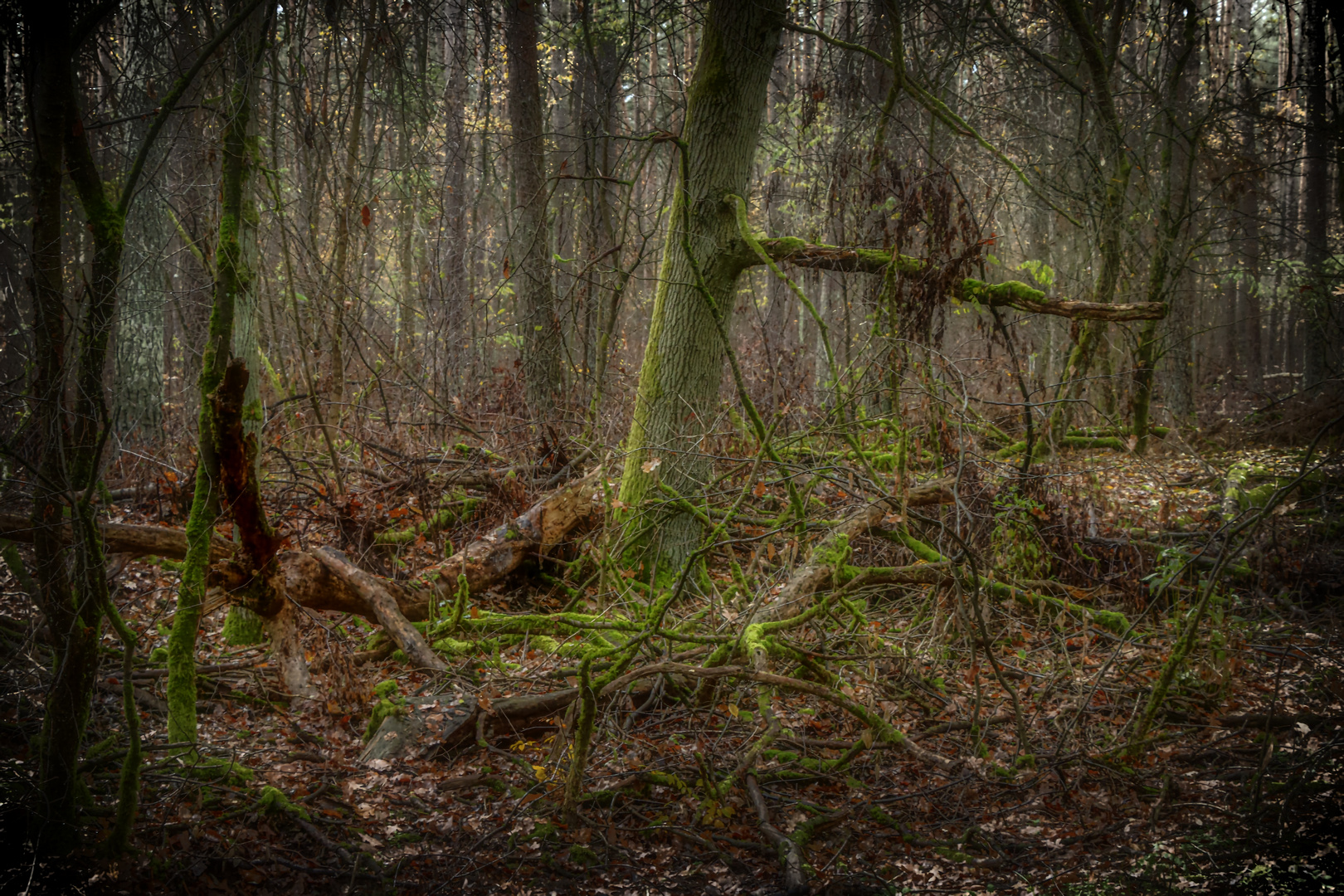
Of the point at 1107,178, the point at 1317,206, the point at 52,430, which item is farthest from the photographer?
the point at 1317,206

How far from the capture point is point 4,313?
297cm

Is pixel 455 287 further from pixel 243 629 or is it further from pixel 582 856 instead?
pixel 582 856

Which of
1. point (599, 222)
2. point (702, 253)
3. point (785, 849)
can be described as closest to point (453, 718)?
point (785, 849)

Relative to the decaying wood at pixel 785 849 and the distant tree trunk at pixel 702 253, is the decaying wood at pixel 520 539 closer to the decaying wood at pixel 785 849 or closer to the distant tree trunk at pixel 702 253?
the distant tree trunk at pixel 702 253

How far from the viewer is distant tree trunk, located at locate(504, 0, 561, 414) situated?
311 inches

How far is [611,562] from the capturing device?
5.01 metres

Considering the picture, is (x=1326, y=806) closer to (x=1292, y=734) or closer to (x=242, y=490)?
(x=1292, y=734)

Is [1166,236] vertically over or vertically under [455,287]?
over

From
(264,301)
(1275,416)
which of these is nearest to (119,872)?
(264,301)

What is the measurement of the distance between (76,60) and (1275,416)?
12751mm

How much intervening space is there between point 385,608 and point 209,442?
5.08ft

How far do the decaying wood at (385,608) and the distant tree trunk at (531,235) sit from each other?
3.04m

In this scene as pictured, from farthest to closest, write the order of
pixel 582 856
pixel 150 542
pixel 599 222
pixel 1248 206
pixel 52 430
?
pixel 1248 206, pixel 599 222, pixel 150 542, pixel 582 856, pixel 52 430

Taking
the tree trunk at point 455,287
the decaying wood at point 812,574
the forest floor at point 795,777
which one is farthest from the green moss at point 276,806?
the tree trunk at point 455,287
